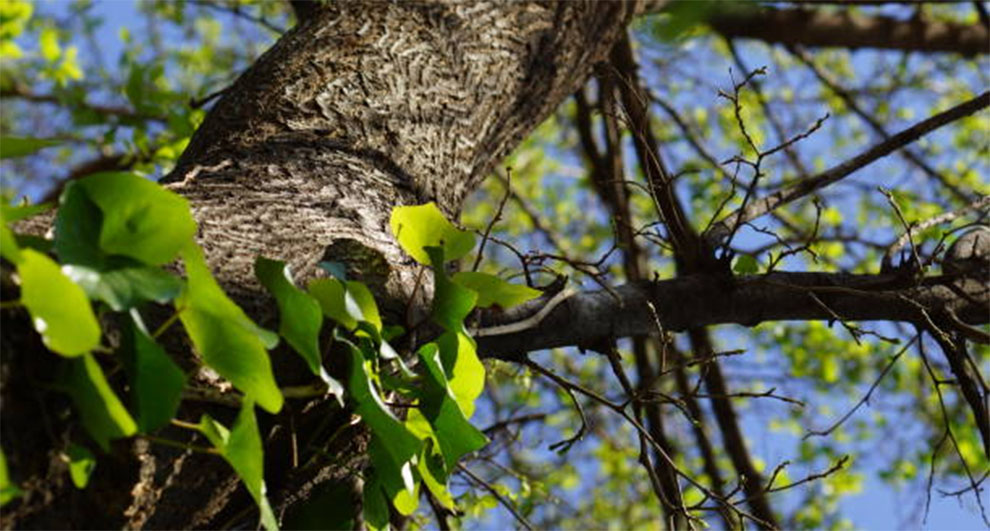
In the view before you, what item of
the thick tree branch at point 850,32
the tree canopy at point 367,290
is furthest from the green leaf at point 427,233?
the thick tree branch at point 850,32

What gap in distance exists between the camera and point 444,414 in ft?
4.14

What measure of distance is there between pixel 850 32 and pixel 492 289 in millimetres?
3299

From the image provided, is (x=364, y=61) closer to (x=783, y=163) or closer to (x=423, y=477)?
(x=423, y=477)

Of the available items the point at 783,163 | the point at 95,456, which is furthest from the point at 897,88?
the point at 95,456

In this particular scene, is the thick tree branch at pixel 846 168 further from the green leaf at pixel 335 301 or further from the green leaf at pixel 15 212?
the green leaf at pixel 15 212

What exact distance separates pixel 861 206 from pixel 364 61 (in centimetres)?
411

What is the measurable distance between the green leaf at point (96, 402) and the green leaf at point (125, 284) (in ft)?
0.16

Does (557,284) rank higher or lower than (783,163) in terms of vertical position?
lower

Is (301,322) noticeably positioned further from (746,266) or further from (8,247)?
(746,266)

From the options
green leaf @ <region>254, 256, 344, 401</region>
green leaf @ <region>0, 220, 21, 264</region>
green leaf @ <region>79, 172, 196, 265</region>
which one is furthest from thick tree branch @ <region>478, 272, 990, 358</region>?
green leaf @ <region>0, 220, 21, 264</region>

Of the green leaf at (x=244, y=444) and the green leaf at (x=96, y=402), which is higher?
the green leaf at (x=244, y=444)

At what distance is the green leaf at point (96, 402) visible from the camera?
93cm

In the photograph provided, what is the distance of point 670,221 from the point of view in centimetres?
206

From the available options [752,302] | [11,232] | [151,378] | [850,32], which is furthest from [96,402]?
[850,32]
